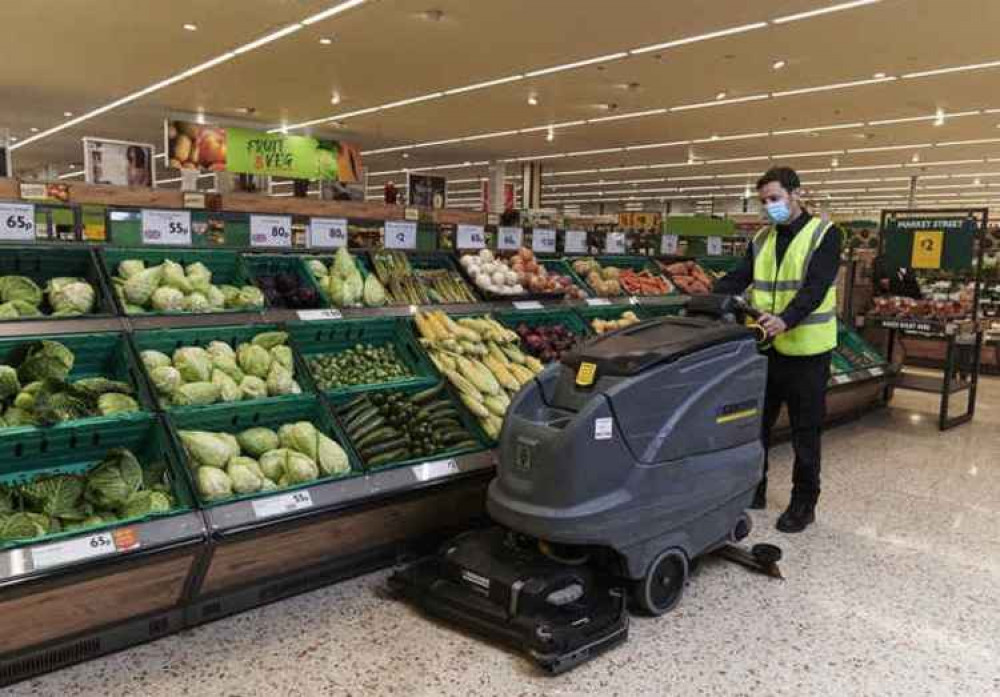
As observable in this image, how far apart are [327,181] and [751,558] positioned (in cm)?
1424

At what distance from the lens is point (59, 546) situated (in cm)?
220

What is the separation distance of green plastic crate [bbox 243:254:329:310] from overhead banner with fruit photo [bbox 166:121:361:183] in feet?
38.5

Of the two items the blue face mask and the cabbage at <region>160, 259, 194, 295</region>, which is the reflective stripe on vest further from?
the cabbage at <region>160, 259, 194, 295</region>

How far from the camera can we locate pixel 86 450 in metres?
2.67

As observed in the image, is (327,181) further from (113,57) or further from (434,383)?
(434,383)

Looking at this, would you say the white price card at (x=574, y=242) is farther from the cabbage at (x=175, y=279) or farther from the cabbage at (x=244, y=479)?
the cabbage at (x=244, y=479)

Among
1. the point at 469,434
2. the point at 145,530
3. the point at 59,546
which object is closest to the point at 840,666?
the point at 469,434

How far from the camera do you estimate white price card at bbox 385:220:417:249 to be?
4.18 m

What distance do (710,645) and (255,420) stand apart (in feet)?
6.30

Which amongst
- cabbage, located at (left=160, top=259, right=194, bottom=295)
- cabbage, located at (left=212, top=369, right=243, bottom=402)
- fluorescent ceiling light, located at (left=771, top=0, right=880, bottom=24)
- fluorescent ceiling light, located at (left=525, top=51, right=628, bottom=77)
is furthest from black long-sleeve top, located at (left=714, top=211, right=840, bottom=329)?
fluorescent ceiling light, located at (left=525, top=51, right=628, bottom=77)

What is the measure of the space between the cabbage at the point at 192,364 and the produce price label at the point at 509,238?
2.38 meters

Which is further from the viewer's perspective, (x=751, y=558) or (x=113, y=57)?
(x=113, y=57)

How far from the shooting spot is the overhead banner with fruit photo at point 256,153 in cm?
1408

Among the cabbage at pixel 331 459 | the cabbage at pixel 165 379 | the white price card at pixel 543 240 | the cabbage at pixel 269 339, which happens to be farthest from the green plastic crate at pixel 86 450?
the white price card at pixel 543 240
